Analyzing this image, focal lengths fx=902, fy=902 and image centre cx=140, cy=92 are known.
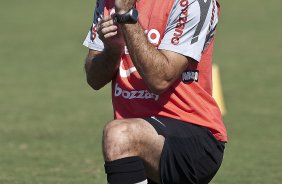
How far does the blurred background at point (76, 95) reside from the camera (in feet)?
31.5

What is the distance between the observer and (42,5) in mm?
27078

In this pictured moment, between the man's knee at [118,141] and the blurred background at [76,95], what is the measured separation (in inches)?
143

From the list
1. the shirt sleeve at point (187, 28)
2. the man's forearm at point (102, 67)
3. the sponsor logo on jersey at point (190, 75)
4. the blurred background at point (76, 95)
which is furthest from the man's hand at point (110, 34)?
the blurred background at point (76, 95)

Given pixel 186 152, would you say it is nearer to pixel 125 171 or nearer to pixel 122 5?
pixel 125 171

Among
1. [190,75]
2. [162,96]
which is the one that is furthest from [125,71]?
[190,75]

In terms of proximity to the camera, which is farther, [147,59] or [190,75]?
[190,75]

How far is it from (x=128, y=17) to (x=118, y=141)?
0.69m

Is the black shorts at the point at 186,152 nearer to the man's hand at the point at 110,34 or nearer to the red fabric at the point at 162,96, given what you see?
the red fabric at the point at 162,96

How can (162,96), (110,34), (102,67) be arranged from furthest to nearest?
(102,67) → (162,96) → (110,34)

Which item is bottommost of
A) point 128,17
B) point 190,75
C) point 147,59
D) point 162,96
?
point 162,96

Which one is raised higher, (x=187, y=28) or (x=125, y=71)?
(x=187, y=28)

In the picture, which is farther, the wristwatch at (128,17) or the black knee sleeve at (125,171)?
the wristwatch at (128,17)

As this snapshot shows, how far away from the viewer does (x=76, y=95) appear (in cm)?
1563

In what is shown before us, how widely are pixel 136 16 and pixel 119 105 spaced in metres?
0.76
